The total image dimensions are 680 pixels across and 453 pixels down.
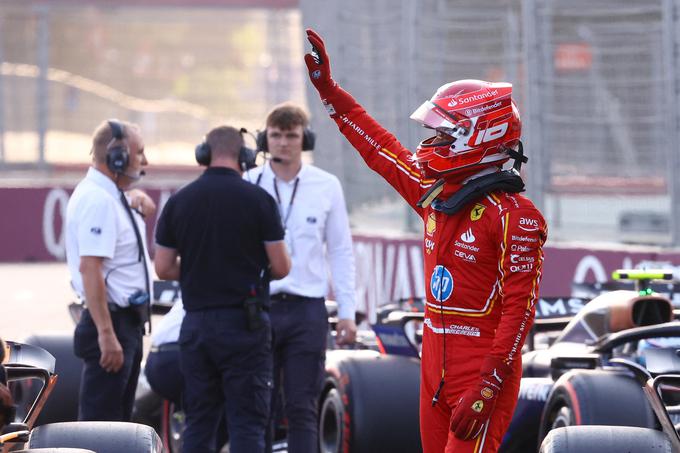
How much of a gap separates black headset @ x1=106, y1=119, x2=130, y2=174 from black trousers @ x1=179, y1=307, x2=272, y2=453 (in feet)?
2.73

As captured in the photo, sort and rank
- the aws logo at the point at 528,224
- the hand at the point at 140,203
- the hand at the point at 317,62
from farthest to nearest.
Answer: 1. the hand at the point at 140,203
2. the hand at the point at 317,62
3. the aws logo at the point at 528,224

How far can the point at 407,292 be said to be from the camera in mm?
11219

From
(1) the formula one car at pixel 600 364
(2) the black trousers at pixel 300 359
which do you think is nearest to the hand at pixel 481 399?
(1) the formula one car at pixel 600 364

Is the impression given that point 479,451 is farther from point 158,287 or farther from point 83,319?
point 158,287

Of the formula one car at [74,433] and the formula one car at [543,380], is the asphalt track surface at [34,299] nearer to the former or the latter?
the formula one car at [543,380]

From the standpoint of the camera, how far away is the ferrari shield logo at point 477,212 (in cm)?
442

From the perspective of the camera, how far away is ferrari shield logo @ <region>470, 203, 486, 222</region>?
14.5 ft

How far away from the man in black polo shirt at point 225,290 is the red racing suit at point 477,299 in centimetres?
133

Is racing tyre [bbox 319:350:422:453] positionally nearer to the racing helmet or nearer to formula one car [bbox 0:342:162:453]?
formula one car [bbox 0:342:162:453]

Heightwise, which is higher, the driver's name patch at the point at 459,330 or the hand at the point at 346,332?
the driver's name patch at the point at 459,330

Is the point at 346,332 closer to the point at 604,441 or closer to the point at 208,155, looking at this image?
the point at 208,155

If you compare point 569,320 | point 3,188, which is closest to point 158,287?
point 569,320

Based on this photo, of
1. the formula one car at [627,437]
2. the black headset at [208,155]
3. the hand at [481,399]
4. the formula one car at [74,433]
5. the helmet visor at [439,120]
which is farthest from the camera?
the black headset at [208,155]

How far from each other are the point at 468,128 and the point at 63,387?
143 inches
